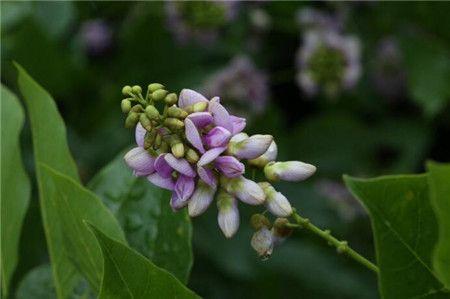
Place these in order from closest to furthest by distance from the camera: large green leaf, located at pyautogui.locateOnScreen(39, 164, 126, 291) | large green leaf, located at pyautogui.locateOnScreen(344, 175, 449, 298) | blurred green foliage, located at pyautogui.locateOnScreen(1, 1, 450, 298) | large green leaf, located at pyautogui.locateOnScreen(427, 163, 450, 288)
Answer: large green leaf, located at pyautogui.locateOnScreen(427, 163, 450, 288), large green leaf, located at pyautogui.locateOnScreen(344, 175, 449, 298), large green leaf, located at pyautogui.locateOnScreen(39, 164, 126, 291), blurred green foliage, located at pyautogui.locateOnScreen(1, 1, 450, 298)

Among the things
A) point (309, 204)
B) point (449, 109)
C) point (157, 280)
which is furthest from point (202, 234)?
point (157, 280)

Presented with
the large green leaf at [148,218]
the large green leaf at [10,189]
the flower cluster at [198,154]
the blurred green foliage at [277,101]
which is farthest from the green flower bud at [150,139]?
the blurred green foliage at [277,101]

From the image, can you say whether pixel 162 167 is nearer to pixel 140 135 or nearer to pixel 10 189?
pixel 140 135

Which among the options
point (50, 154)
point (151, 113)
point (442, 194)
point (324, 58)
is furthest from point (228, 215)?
point (324, 58)

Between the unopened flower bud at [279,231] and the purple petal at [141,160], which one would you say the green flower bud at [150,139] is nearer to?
the purple petal at [141,160]

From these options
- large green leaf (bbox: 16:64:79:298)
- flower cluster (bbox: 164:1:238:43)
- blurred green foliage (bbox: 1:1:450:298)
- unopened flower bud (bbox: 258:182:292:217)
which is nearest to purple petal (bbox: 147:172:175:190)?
Answer: unopened flower bud (bbox: 258:182:292:217)

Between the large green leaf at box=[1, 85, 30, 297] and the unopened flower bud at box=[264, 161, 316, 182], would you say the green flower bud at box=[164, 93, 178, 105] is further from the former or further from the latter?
the large green leaf at box=[1, 85, 30, 297]

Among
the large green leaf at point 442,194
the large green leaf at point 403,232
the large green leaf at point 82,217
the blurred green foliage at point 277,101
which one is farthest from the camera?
the blurred green foliage at point 277,101
